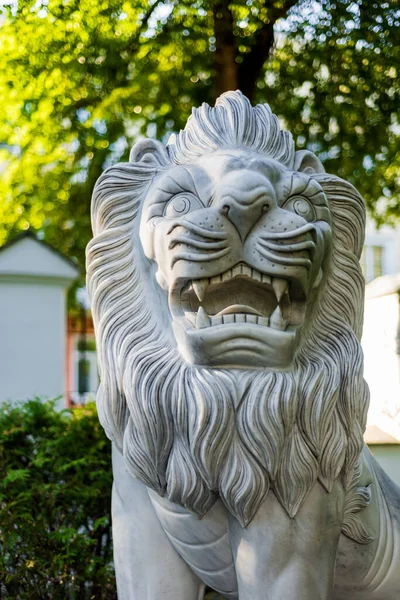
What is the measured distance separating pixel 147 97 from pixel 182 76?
41cm

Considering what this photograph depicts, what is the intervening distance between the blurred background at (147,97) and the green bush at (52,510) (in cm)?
180

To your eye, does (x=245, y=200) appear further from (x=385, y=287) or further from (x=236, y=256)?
(x=385, y=287)

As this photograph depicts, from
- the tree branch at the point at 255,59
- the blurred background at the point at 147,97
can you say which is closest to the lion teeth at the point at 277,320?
the blurred background at the point at 147,97

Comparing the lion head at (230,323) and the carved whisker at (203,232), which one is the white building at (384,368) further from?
the carved whisker at (203,232)

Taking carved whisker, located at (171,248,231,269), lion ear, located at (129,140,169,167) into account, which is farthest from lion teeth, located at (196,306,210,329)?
lion ear, located at (129,140,169,167)

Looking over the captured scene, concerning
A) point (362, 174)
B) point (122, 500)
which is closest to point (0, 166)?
point (362, 174)

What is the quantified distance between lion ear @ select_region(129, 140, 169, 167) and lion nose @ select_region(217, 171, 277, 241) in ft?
1.16

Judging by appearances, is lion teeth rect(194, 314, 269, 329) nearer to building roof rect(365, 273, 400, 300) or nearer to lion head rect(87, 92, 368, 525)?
lion head rect(87, 92, 368, 525)

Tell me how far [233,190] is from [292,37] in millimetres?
5229

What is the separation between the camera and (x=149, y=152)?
227 cm

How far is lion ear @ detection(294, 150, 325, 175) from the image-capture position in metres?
2.22

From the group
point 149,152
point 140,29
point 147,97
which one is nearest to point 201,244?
point 149,152

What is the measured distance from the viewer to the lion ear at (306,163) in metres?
2.22

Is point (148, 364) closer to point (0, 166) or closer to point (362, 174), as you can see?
point (362, 174)
